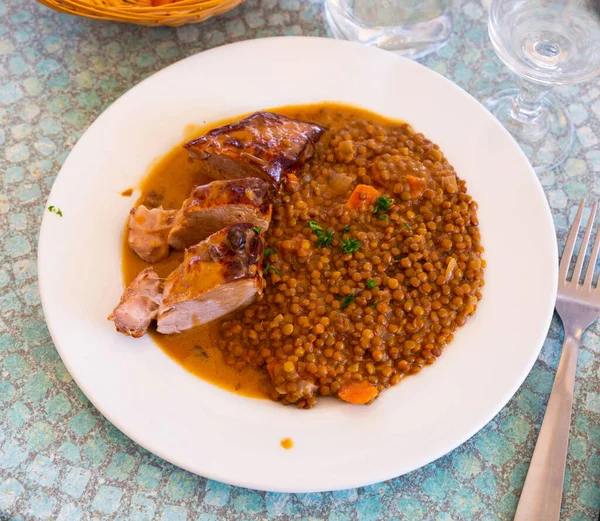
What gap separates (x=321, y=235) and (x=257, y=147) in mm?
638

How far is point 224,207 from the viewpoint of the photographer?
348cm

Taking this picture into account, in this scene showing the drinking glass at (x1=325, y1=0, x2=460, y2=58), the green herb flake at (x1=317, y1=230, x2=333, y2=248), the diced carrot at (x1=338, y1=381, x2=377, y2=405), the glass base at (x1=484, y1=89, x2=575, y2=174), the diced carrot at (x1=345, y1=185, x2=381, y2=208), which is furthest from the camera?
the drinking glass at (x1=325, y1=0, x2=460, y2=58)

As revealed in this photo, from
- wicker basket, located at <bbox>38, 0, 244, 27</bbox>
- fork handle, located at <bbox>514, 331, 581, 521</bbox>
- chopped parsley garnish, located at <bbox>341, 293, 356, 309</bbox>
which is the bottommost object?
fork handle, located at <bbox>514, 331, 581, 521</bbox>

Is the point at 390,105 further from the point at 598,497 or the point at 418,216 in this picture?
the point at 598,497

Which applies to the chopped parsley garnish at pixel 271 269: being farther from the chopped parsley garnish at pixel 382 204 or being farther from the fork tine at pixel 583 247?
the fork tine at pixel 583 247

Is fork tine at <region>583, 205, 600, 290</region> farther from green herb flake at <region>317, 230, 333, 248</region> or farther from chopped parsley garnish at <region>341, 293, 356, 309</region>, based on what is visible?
green herb flake at <region>317, 230, 333, 248</region>

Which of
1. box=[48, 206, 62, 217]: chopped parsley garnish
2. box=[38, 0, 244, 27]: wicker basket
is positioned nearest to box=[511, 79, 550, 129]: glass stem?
box=[38, 0, 244, 27]: wicker basket

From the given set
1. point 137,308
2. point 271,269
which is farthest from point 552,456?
point 137,308

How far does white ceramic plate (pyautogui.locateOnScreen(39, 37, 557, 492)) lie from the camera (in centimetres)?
311

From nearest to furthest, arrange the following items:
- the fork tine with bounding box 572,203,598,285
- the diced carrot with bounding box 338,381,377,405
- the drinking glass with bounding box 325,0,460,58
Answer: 1. the diced carrot with bounding box 338,381,377,405
2. the fork tine with bounding box 572,203,598,285
3. the drinking glass with bounding box 325,0,460,58

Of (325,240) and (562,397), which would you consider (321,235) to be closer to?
(325,240)

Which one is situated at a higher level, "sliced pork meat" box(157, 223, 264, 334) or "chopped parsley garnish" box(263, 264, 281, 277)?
"sliced pork meat" box(157, 223, 264, 334)

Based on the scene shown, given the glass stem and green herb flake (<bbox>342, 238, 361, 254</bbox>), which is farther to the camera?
the glass stem

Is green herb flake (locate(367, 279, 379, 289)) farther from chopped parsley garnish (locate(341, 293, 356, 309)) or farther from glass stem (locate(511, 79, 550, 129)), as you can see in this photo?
glass stem (locate(511, 79, 550, 129))
